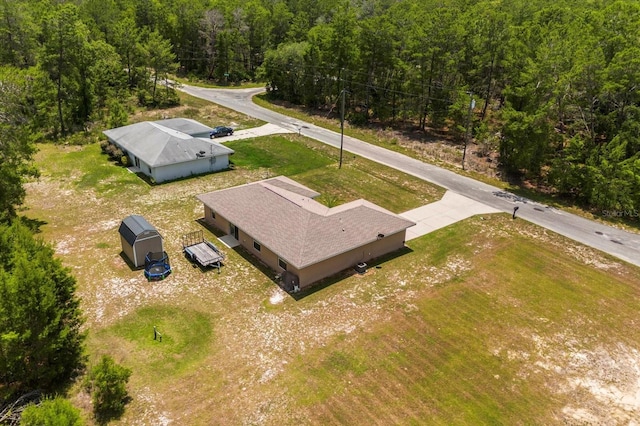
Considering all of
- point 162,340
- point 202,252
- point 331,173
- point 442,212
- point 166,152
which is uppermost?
point 166,152

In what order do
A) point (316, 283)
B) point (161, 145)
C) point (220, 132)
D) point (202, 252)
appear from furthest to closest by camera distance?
point (220, 132) → point (161, 145) → point (202, 252) → point (316, 283)

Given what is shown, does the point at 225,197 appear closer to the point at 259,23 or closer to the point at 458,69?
the point at 458,69

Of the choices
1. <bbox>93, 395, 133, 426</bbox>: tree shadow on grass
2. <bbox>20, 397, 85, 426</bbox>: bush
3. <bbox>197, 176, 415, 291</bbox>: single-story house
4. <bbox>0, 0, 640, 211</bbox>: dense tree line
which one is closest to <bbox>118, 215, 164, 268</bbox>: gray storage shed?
<bbox>197, 176, 415, 291</bbox>: single-story house

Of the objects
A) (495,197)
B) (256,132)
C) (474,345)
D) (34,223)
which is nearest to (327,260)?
(474,345)

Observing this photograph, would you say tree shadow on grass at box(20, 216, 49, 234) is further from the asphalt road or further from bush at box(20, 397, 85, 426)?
the asphalt road

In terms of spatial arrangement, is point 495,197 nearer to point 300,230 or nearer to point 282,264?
point 300,230

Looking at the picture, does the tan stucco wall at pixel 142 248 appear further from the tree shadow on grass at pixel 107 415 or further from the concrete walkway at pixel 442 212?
the concrete walkway at pixel 442 212
